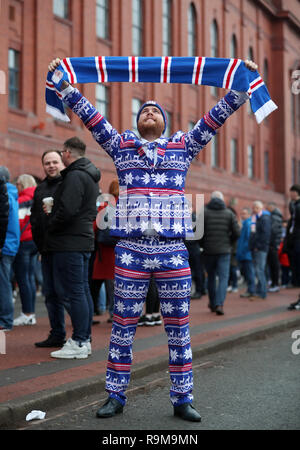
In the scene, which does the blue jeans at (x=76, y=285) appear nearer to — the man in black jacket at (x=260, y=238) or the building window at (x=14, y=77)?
the man in black jacket at (x=260, y=238)

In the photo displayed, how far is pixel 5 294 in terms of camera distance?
Answer: 862 centimetres

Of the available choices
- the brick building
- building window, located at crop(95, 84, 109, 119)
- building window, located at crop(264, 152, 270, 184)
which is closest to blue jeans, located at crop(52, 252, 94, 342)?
the brick building

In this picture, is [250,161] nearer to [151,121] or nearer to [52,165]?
[52,165]

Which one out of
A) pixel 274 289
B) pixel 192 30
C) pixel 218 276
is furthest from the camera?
pixel 192 30

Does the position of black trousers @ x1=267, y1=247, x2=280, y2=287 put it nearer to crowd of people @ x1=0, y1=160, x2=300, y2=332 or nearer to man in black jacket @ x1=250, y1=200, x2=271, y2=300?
crowd of people @ x1=0, y1=160, x2=300, y2=332

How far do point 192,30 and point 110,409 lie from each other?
3236 centimetres

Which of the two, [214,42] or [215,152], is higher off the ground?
[214,42]

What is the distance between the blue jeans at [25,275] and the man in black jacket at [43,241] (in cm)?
191

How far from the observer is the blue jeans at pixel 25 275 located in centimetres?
957

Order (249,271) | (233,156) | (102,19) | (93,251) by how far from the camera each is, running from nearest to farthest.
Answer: (93,251), (249,271), (102,19), (233,156)

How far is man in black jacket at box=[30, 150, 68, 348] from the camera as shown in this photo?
24.4ft

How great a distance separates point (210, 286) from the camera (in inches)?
457

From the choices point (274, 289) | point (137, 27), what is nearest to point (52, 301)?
point (274, 289)

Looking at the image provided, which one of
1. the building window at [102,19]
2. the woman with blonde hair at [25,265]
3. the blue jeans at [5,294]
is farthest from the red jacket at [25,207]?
the building window at [102,19]
